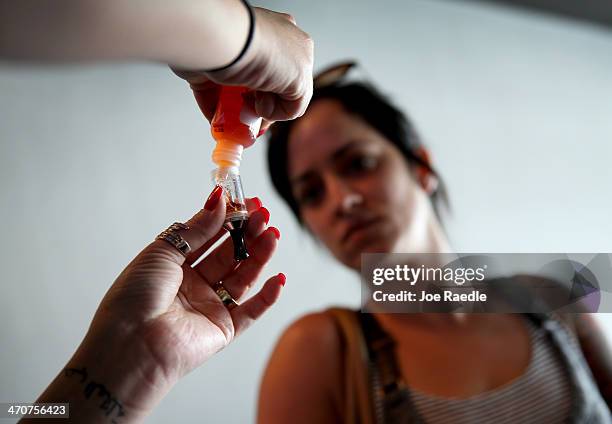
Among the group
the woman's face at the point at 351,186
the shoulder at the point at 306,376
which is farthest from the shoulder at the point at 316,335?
the woman's face at the point at 351,186

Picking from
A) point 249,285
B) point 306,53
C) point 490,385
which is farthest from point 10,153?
point 490,385

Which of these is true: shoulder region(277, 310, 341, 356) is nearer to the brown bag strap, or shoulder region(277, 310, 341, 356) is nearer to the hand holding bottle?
the brown bag strap

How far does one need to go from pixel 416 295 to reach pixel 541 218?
820mm

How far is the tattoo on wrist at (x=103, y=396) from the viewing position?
512 mm

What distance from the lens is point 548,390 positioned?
910mm

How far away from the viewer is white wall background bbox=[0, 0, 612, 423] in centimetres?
109

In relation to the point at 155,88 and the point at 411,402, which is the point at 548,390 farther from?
the point at 155,88

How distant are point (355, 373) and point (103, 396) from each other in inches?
20.6

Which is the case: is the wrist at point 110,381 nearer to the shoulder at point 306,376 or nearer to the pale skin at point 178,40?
the pale skin at point 178,40

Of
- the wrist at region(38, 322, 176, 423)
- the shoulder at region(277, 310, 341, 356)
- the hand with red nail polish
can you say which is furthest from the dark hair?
the wrist at region(38, 322, 176, 423)

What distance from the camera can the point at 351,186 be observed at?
3.36ft

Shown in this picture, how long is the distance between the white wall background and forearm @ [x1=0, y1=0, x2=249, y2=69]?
0.54 metres

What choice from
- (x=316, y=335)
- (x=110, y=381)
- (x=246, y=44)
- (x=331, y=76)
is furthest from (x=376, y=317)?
(x=246, y=44)

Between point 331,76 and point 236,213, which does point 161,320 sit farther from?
point 331,76
